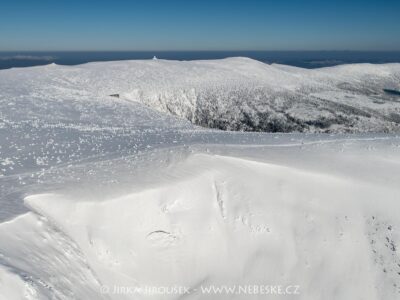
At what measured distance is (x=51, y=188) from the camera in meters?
10.3

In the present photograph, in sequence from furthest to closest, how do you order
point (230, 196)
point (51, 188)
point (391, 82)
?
point (391, 82) < point (230, 196) < point (51, 188)

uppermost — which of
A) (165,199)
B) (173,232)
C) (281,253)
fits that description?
(165,199)

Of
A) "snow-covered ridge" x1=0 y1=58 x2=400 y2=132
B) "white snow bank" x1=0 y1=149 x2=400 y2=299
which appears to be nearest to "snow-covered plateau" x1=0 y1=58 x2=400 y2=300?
"white snow bank" x1=0 y1=149 x2=400 y2=299

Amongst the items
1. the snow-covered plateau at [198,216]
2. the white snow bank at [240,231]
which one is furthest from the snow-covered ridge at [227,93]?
the white snow bank at [240,231]

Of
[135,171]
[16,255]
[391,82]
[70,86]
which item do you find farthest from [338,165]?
[391,82]

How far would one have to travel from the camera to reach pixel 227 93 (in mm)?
31484

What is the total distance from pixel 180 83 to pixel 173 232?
2268 cm

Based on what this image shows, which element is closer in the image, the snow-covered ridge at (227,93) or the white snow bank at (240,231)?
the white snow bank at (240,231)

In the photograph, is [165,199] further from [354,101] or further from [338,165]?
[354,101]

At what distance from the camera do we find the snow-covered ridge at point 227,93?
27969mm

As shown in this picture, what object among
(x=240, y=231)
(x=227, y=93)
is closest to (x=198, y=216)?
(x=240, y=231)

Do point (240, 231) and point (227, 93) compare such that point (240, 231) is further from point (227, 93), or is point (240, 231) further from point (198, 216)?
point (227, 93)

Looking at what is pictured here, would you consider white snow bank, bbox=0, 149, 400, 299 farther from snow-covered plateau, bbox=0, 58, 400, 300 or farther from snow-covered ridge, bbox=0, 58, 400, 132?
snow-covered ridge, bbox=0, 58, 400, 132

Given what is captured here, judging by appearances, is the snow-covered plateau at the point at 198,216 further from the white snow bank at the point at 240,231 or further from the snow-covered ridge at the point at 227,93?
the snow-covered ridge at the point at 227,93
